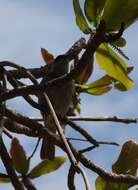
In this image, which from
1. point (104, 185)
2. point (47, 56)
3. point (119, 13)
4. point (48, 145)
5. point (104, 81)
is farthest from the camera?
point (47, 56)

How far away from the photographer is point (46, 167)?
141 centimetres

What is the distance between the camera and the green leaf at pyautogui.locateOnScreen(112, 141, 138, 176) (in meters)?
1.40

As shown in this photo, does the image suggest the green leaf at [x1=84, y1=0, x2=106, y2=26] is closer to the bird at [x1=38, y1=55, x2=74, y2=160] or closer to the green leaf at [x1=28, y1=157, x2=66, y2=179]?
the bird at [x1=38, y1=55, x2=74, y2=160]

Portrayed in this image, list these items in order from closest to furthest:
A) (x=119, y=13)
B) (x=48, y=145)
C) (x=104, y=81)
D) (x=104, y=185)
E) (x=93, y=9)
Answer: (x=119, y=13)
(x=93, y=9)
(x=104, y=185)
(x=48, y=145)
(x=104, y=81)

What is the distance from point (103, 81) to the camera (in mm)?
1666

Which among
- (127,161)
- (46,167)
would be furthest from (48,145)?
(127,161)

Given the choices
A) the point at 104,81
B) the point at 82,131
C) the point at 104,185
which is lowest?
the point at 104,185

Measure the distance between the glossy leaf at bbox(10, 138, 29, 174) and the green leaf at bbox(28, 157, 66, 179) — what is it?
23mm

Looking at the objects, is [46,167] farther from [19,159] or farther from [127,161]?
[127,161]

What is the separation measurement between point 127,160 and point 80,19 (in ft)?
1.18

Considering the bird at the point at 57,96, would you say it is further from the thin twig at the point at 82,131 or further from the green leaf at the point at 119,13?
the green leaf at the point at 119,13

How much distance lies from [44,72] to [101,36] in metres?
0.51

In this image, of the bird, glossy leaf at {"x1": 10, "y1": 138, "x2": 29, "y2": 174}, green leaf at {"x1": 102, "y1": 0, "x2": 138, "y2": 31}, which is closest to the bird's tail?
the bird

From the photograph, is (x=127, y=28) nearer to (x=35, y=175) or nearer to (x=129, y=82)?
(x=129, y=82)
